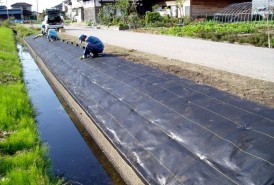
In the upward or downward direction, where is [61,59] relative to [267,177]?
upward

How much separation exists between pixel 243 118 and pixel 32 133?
11.2 ft

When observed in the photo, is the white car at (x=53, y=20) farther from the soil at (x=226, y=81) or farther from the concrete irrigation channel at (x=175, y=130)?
the concrete irrigation channel at (x=175, y=130)

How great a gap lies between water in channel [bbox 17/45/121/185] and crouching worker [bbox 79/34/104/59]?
1.86 metres

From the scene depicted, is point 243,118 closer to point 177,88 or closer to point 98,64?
point 177,88

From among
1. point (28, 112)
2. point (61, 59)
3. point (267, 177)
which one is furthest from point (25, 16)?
point (267, 177)

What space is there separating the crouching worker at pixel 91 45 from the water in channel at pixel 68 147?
1.86 meters

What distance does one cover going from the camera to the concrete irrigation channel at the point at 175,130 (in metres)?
A: 3.26

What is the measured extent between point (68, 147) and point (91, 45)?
196 inches

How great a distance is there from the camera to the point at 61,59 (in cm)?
1162

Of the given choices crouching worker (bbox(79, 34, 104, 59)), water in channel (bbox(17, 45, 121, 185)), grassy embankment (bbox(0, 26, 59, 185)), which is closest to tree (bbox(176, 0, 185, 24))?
crouching worker (bbox(79, 34, 104, 59))

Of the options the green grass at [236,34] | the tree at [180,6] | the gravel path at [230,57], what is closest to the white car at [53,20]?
the green grass at [236,34]

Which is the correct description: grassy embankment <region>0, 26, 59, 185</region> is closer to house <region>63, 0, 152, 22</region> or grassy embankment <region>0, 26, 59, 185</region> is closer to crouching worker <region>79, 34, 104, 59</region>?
crouching worker <region>79, 34, 104, 59</region>

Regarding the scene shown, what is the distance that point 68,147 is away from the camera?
5.96 meters

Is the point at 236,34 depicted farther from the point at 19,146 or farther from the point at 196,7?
the point at 19,146
